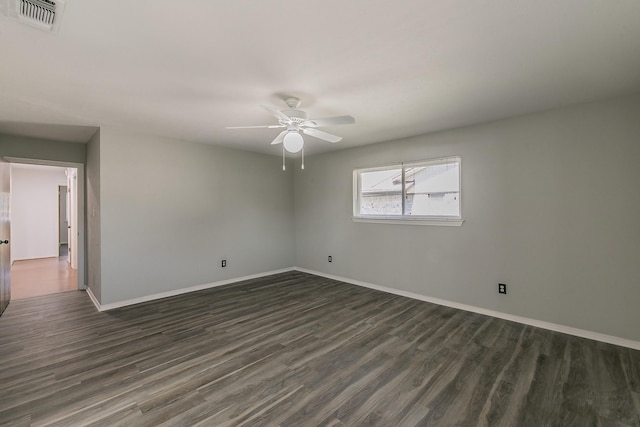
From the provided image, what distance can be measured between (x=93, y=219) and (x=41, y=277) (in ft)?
8.99

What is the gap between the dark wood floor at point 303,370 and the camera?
72.7 inches

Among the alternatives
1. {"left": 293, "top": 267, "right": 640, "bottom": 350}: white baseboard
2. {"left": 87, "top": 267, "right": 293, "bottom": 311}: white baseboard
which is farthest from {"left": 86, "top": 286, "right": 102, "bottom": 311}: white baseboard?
{"left": 293, "top": 267, "right": 640, "bottom": 350}: white baseboard

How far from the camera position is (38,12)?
1.58 m

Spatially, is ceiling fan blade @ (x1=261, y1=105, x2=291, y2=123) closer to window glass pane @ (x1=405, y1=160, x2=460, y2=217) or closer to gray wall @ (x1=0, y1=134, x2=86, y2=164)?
window glass pane @ (x1=405, y1=160, x2=460, y2=217)

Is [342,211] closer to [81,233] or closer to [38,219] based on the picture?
[81,233]

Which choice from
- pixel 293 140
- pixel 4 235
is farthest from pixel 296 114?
pixel 4 235

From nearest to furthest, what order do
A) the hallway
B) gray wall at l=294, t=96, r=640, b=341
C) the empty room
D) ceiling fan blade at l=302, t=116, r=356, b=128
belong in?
1. the empty room
2. ceiling fan blade at l=302, t=116, r=356, b=128
3. gray wall at l=294, t=96, r=640, b=341
4. the hallway

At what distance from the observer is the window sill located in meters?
3.84

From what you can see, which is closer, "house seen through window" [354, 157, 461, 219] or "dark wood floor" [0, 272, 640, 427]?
"dark wood floor" [0, 272, 640, 427]

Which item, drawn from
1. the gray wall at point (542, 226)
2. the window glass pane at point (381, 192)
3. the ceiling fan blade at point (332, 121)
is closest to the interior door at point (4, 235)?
the ceiling fan blade at point (332, 121)

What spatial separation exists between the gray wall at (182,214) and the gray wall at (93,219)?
0.15 m

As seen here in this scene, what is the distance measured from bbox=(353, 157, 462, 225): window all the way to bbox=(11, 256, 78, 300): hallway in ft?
17.1

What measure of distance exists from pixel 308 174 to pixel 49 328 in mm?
4388

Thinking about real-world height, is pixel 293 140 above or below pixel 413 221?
above
